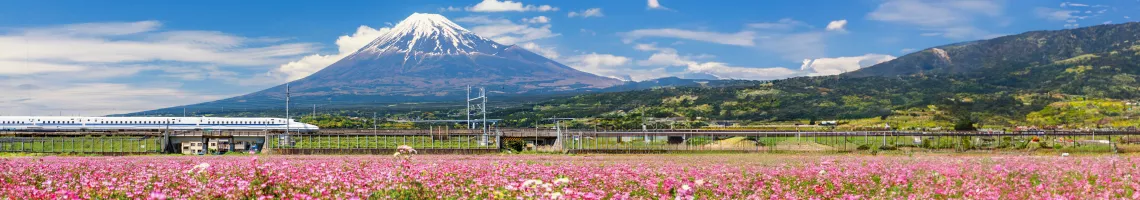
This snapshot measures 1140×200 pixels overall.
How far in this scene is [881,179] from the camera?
2091 centimetres

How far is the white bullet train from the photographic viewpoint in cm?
14475

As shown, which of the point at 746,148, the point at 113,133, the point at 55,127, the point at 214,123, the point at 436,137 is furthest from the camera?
the point at 214,123

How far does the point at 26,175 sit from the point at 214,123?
148 m

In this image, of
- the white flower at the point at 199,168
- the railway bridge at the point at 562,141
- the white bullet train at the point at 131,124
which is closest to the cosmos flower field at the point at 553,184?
the white flower at the point at 199,168

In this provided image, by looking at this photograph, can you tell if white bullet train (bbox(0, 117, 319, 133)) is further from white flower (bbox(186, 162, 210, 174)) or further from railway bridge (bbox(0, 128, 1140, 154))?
white flower (bbox(186, 162, 210, 174))

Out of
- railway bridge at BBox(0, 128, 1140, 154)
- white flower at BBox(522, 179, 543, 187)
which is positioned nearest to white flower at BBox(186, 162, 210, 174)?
white flower at BBox(522, 179, 543, 187)

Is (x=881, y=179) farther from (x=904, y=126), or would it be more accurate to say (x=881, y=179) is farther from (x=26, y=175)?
(x=904, y=126)

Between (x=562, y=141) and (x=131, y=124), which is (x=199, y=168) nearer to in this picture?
(x=562, y=141)

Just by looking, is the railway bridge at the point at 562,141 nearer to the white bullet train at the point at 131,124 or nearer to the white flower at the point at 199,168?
the white bullet train at the point at 131,124

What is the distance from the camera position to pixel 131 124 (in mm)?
150875

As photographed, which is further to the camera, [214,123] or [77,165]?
[214,123]

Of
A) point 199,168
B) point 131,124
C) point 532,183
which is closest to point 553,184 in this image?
point 532,183

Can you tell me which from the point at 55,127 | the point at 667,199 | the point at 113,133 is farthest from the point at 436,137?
the point at 667,199

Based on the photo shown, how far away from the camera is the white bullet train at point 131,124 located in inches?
5699
